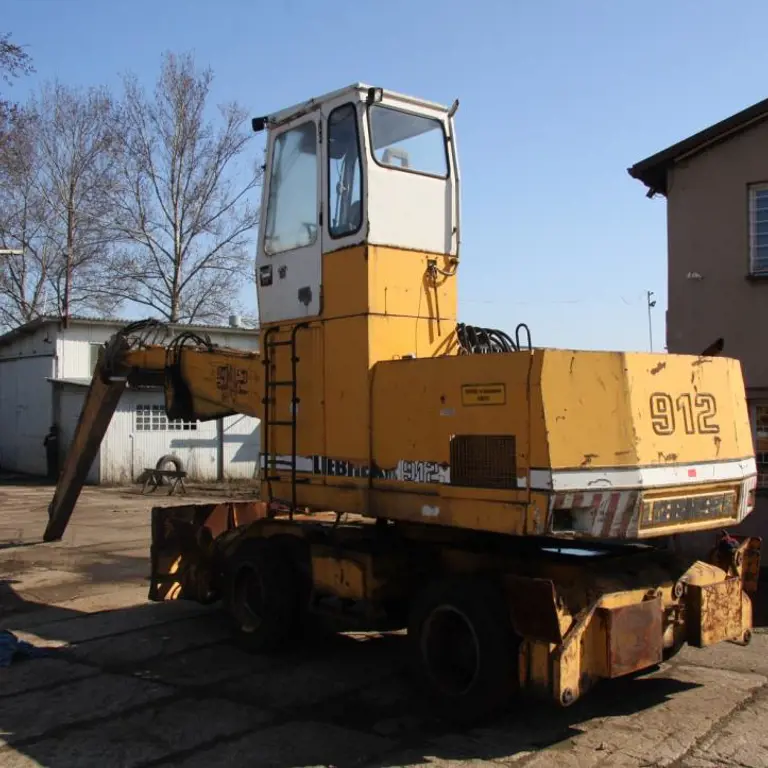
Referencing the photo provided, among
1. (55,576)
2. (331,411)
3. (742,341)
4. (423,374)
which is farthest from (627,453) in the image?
(55,576)

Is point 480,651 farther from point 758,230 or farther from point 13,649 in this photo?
point 758,230

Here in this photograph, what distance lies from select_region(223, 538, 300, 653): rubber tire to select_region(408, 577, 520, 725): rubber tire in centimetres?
173

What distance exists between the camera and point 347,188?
6.92 m

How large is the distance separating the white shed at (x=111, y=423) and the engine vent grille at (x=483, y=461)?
63.7 ft

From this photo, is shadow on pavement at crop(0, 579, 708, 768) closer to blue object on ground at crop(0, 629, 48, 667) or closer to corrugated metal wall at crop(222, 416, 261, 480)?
blue object on ground at crop(0, 629, 48, 667)

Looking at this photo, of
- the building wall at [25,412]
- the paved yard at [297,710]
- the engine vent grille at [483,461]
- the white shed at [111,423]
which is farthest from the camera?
the building wall at [25,412]

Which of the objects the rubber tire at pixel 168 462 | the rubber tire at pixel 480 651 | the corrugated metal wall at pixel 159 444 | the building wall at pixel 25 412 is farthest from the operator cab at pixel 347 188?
the building wall at pixel 25 412

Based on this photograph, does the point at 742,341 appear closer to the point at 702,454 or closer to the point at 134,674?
the point at 702,454

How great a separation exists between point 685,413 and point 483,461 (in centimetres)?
135

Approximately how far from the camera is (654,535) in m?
5.53

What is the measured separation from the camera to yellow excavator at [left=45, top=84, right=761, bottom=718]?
5.41 metres

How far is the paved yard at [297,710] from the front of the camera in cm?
535

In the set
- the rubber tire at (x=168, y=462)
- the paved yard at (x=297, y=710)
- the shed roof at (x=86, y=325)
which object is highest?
the shed roof at (x=86, y=325)

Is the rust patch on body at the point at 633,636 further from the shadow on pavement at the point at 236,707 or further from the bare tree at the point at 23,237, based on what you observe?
the bare tree at the point at 23,237
